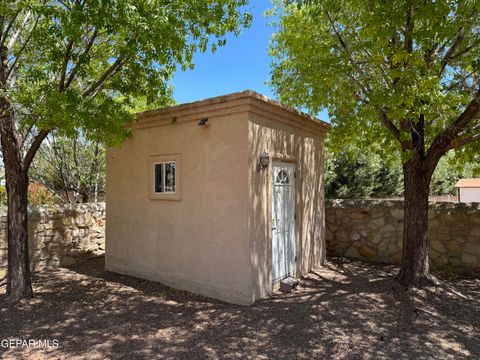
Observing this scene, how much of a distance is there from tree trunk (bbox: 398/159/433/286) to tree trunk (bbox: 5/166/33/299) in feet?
22.0

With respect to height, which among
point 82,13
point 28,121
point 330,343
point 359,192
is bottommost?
point 330,343

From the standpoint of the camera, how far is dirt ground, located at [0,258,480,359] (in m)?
4.01

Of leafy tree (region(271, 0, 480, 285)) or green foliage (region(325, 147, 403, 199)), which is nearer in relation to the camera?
leafy tree (region(271, 0, 480, 285))

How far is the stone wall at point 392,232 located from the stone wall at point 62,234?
634 centimetres

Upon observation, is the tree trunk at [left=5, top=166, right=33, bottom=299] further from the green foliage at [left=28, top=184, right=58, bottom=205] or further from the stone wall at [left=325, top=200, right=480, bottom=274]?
the stone wall at [left=325, top=200, right=480, bottom=274]

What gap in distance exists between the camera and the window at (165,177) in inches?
264

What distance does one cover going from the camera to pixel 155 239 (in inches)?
273

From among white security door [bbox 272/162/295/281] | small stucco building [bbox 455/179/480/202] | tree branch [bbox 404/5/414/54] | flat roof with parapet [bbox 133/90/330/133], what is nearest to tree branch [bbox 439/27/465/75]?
tree branch [bbox 404/5/414/54]

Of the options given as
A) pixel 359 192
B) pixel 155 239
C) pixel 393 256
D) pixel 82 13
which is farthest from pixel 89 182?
pixel 359 192

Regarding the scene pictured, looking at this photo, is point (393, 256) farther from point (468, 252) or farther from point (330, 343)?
point (330, 343)

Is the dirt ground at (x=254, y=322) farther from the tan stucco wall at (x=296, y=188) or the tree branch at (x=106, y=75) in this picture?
the tree branch at (x=106, y=75)

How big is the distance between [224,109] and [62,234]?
5454 millimetres

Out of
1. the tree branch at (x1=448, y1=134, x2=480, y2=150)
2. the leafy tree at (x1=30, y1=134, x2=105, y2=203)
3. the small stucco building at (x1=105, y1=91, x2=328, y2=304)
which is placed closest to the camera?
the tree branch at (x1=448, y1=134, x2=480, y2=150)

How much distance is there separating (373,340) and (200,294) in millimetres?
3029
